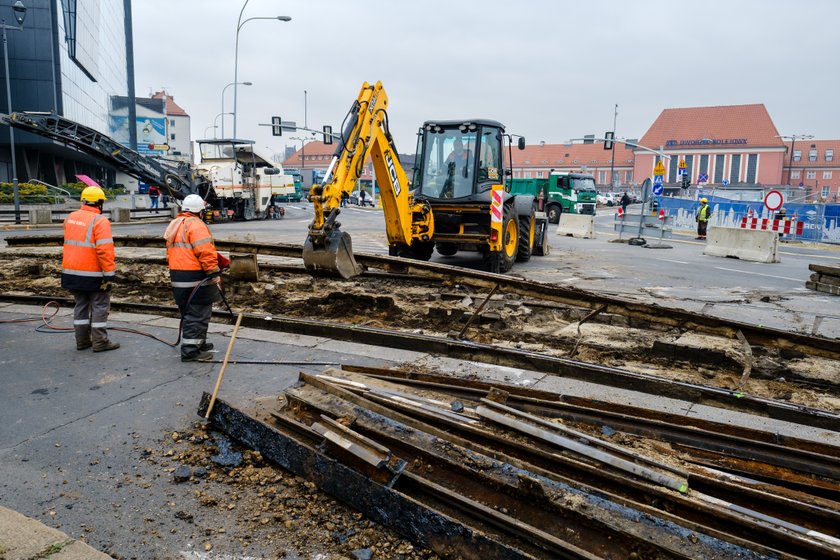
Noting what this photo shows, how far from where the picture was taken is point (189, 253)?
5.95m

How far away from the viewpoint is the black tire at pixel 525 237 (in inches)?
561

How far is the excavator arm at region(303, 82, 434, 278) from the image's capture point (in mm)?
7875

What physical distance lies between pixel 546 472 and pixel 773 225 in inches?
807

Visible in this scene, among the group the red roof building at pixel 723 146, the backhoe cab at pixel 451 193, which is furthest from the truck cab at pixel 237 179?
the red roof building at pixel 723 146

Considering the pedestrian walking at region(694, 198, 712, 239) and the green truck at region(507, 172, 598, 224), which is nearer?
the pedestrian walking at region(694, 198, 712, 239)

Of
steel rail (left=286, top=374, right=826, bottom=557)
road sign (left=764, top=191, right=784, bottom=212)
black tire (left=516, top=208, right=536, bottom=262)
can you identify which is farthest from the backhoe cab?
road sign (left=764, top=191, right=784, bottom=212)

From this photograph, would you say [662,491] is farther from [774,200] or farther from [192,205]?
[774,200]

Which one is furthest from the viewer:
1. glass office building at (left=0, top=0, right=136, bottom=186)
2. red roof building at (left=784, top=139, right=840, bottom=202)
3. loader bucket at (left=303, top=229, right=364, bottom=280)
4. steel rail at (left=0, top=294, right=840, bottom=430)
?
red roof building at (left=784, top=139, right=840, bottom=202)

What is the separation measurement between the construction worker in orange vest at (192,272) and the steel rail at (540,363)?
1.40m

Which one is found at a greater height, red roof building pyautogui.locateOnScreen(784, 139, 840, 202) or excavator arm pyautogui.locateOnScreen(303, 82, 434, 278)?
red roof building pyautogui.locateOnScreen(784, 139, 840, 202)

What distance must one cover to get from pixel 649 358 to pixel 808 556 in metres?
3.91

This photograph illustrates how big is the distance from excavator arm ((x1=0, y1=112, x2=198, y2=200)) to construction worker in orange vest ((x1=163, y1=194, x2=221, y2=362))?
17.9 metres

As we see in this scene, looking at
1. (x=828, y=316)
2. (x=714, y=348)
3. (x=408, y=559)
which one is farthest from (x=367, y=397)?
(x=828, y=316)

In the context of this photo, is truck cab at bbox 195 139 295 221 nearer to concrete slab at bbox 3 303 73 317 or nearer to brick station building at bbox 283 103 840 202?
concrete slab at bbox 3 303 73 317
